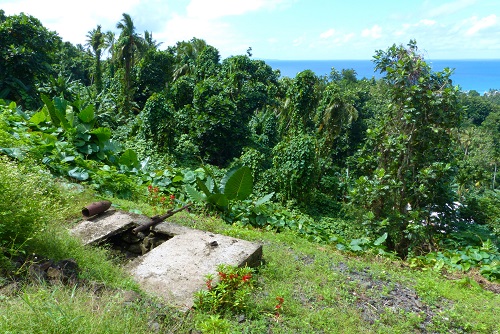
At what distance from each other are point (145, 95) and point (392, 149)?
19241 millimetres

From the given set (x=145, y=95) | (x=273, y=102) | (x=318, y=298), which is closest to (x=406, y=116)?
(x=318, y=298)

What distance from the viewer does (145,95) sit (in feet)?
78.0

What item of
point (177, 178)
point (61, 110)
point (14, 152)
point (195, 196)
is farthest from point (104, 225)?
point (61, 110)

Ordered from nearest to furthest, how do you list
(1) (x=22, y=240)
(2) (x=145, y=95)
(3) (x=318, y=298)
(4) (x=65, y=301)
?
(4) (x=65, y=301), (1) (x=22, y=240), (3) (x=318, y=298), (2) (x=145, y=95)

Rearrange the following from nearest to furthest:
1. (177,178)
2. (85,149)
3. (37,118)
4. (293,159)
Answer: (177,178), (85,149), (37,118), (293,159)

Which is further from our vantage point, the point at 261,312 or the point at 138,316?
the point at 261,312

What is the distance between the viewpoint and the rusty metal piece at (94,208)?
178 inches

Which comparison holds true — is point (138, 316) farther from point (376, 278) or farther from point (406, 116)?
point (406, 116)

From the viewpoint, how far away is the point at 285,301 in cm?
336

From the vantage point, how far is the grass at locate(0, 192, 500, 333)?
229cm

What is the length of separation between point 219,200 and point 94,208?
2.07m

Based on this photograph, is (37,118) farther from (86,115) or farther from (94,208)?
(94,208)

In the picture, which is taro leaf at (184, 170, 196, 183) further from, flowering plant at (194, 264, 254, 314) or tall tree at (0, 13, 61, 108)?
tall tree at (0, 13, 61, 108)

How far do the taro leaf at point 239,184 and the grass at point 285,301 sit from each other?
5.08 feet
